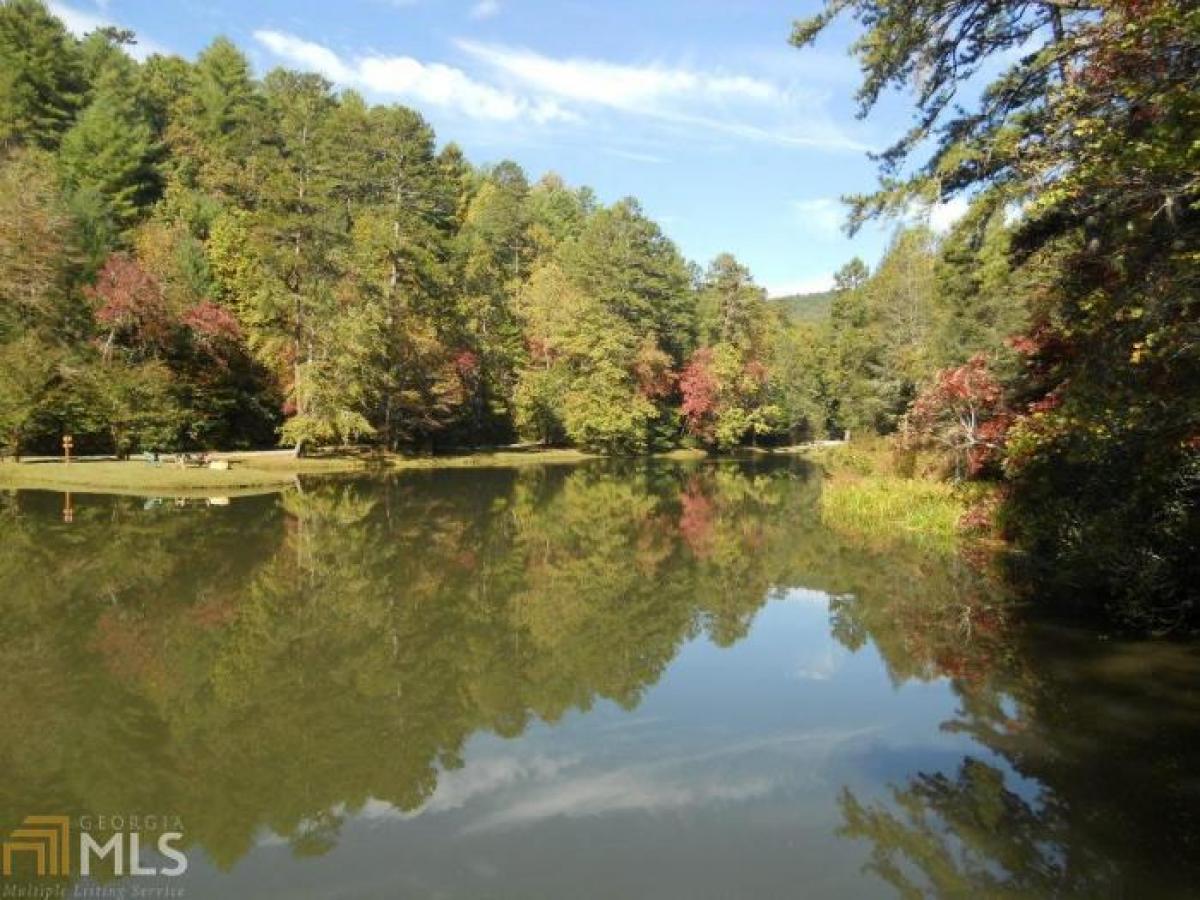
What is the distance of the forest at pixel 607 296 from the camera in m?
10.3

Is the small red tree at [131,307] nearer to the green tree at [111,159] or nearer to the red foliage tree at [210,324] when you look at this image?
the red foliage tree at [210,324]

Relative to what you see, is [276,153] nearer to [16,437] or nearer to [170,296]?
[170,296]

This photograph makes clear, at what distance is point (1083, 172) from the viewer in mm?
8742

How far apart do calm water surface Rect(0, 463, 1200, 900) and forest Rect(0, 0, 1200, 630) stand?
338cm

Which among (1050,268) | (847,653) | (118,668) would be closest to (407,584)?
(118,668)

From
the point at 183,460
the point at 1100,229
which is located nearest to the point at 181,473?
the point at 183,460

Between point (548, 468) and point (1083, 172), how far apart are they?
37263mm

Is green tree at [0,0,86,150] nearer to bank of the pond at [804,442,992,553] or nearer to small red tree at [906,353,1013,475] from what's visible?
bank of the pond at [804,442,992,553]

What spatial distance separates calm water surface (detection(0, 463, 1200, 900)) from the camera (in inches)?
251

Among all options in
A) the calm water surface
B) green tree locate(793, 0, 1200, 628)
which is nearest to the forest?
green tree locate(793, 0, 1200, 628)

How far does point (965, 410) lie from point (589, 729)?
17.8 meters

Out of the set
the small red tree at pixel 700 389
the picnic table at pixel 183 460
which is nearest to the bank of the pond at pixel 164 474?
the picnic table at pixel 183 460

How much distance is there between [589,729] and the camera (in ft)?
30.3

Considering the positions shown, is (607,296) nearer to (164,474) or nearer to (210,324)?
(210,324)
